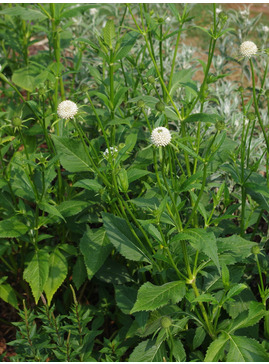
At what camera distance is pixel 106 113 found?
2.68m

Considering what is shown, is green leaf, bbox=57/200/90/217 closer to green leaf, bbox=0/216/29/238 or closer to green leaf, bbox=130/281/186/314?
green leaf, bbox=0/216/29/238

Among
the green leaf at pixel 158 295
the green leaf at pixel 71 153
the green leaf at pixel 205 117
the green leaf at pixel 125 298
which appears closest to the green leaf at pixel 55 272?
the green leaf at pixel 125 298

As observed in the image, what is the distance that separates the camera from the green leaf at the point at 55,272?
227cm

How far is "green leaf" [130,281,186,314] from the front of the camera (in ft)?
5.69

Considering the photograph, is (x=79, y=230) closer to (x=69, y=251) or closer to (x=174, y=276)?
(x=69, y=251)

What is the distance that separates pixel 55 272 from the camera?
2334mm

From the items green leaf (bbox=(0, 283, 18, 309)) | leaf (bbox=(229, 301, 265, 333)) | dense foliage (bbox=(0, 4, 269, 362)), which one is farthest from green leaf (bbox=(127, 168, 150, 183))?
green leaf (bbox=(0, 283, 18, 309))

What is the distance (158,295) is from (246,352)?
459 millimetres

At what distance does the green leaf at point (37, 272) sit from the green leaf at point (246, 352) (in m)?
0.97

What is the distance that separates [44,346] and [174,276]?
2.28 feet

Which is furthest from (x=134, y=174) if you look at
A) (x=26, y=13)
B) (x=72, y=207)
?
(x=26, y=13)

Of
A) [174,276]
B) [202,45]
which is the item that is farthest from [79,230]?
[202,45]

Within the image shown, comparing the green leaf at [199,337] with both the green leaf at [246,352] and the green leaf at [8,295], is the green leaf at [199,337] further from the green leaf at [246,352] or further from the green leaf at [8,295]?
the green leaf at [8,295]

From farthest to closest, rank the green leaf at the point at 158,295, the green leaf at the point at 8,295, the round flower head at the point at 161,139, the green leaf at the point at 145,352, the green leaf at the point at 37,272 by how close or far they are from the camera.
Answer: the green leaf at the point at 8,295
the green leaf at the point at 37,272
the green leaf at the point at 145,352
the green leaf at the point at 158,295
the round flower head at the point at 161,139
